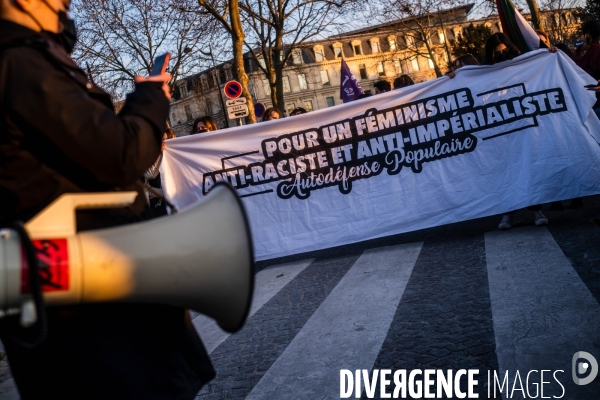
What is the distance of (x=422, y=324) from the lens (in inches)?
148

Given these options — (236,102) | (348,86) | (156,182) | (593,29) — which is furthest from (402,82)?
(236,102)

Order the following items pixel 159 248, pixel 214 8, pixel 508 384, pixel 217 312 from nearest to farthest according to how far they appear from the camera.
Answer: pixel 159 248
pixel 217 312
pixel 508 384
pixel 214 8

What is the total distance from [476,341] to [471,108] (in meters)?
3.79

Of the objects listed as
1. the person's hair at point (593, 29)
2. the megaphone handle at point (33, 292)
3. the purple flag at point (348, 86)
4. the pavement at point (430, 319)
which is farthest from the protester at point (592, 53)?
the purple flag at point (348, 86)

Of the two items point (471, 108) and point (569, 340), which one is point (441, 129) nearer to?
point (471, 108)

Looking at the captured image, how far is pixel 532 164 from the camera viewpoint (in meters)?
6.32

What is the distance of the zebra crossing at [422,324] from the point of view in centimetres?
309

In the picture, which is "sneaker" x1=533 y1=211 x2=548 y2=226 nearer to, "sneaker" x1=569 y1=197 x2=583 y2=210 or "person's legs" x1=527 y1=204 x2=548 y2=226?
"person's legs" x1=527 y1=204 x2=548 y2=226

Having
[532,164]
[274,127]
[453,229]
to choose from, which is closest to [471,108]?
[532,164]

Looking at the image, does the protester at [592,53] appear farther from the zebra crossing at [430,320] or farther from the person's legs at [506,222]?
the zebra crossing at [430,320]

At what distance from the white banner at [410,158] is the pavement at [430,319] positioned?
20.8 inches

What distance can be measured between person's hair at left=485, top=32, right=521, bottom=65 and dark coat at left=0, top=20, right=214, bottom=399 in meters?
6.02

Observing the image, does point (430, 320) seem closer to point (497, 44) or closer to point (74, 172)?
point (74, 172)

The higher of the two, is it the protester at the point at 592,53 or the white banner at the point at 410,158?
the protester at the point at 592,53
